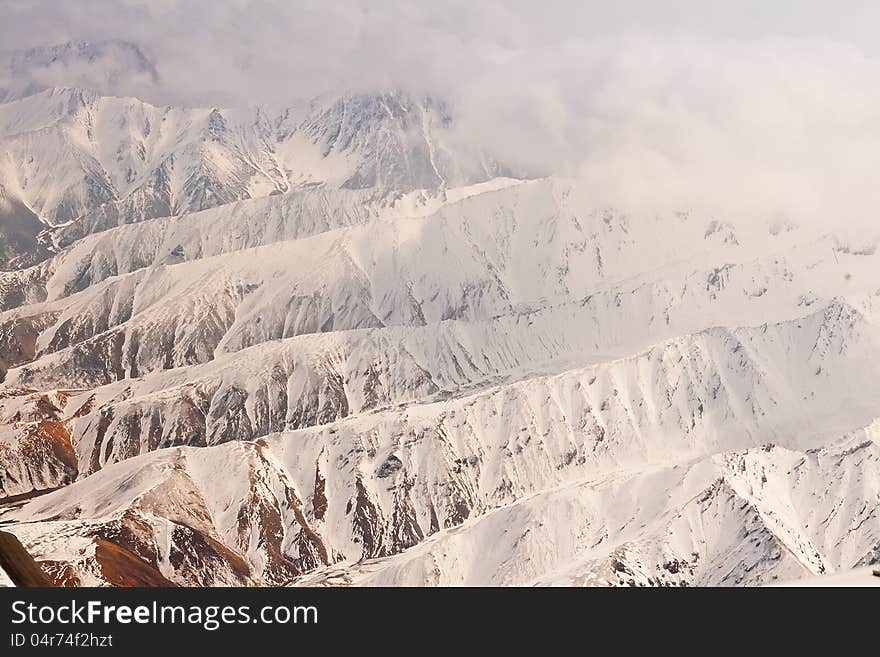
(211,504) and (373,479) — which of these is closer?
(211,504)

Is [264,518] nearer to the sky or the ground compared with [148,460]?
nearer to the ground

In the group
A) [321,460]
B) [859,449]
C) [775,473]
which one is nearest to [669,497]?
[775,473]

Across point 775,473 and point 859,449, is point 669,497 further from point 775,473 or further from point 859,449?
point 859,449
